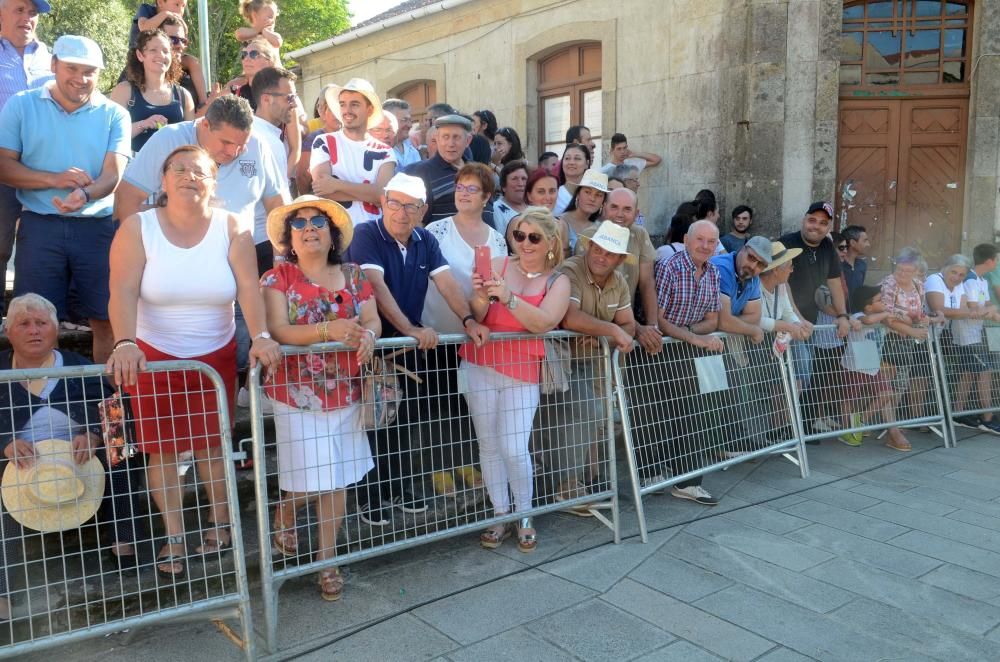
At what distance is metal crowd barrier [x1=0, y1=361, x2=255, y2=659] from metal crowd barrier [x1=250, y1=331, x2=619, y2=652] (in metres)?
0.24

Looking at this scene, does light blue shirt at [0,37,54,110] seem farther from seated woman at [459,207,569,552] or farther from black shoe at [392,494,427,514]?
black shoe at [392,494,427,514]

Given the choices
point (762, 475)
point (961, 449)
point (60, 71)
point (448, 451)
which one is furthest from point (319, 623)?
point (961, 449)

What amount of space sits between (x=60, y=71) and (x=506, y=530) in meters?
3.55

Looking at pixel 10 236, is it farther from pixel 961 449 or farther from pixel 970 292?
pixel 970 292

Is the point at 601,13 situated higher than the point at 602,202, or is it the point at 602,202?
the point at 601,13

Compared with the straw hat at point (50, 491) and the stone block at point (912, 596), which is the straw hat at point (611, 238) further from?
the straw hat at point (50, 491)

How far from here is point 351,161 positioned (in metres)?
5.04

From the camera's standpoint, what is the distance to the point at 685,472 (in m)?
4.90

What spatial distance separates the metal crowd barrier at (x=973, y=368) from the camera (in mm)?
7191

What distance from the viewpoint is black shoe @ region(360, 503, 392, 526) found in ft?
12.2

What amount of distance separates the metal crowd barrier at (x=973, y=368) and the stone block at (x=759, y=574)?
166 inches

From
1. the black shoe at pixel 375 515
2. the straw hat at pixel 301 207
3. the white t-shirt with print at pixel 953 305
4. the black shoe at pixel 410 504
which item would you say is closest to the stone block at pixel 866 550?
the black shoe at pixel 410 504

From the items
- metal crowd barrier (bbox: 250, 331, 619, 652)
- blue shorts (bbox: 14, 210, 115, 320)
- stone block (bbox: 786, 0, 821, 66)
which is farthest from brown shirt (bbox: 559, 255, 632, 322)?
stone block (bbox: 786, 0, 821, 66)

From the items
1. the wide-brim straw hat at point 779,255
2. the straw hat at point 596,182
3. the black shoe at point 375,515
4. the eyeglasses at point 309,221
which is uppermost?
the straw hat at point 596,182
